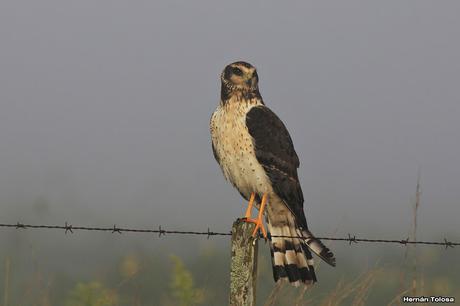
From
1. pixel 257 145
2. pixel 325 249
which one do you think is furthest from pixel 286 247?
pixel 257 145

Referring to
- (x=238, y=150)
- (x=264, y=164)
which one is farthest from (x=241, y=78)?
(x=264, y=164)

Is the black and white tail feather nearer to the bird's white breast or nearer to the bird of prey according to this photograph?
the bird of prey

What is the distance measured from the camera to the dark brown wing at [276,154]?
7125 mm

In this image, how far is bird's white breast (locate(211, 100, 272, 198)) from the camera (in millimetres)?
7078

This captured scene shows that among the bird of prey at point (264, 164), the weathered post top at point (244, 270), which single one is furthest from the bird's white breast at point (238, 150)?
the weathered post top at point (244, 270)

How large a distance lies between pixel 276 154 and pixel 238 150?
0.40m

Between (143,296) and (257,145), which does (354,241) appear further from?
(143,296)

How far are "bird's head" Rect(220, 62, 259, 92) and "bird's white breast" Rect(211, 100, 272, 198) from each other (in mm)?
225

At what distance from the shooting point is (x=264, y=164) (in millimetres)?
7148

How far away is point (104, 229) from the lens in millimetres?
5902

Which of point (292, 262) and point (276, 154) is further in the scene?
point (276, 154)

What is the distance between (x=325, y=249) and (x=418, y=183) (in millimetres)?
1213

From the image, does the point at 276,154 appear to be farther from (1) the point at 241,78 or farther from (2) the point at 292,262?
(2) the point at 292,262

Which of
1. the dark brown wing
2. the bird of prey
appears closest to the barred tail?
the bird of prey
